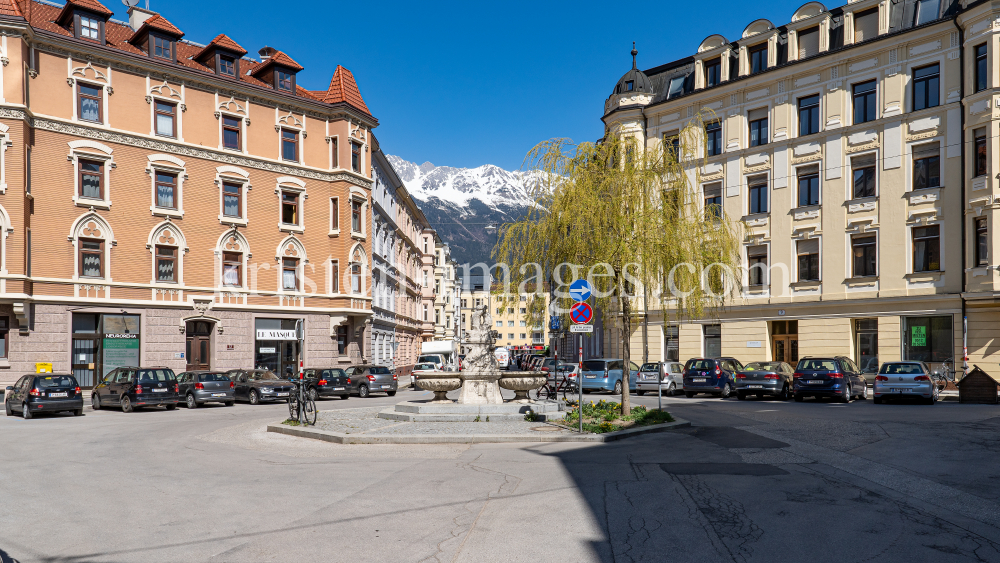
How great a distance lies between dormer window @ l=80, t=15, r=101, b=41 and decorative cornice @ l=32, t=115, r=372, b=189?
14.8 ft

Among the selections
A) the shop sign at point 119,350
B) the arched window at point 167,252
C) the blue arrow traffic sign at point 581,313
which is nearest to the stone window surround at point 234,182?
the arched window at point 167,252

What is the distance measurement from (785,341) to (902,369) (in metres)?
12.0

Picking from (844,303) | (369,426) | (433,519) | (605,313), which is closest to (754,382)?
(844,303)

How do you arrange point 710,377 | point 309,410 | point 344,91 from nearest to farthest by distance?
point 309,410, point 710,377, point 344,91

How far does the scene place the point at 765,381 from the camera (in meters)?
27.0

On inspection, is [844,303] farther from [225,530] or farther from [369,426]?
[225,530]

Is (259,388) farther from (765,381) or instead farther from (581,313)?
(765,381)

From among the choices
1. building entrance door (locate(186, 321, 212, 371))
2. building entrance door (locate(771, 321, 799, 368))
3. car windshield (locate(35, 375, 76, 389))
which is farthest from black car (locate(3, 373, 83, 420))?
building entrance door (locate(771, 321, 799, 368))

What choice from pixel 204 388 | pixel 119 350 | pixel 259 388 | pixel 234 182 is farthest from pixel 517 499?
pixel 234 182

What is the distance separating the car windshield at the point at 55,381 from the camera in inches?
880

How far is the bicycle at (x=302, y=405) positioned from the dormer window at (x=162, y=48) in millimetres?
24245

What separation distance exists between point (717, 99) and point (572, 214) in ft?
83.4

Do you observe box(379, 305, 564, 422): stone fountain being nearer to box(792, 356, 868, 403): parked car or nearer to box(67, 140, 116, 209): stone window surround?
box(792, 356, 868, 403): parked car

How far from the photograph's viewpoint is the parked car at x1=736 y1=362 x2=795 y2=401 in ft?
88.1
